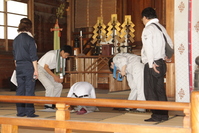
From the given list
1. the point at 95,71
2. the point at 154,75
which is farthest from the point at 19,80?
the point at 95,71

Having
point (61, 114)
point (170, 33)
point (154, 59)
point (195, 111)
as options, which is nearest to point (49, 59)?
point (154, 59)

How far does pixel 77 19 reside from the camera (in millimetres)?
11656

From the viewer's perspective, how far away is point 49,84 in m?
5.43

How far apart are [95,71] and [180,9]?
333 centimetres

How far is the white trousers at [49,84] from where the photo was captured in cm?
541

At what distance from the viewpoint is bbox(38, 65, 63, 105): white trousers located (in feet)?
17.8

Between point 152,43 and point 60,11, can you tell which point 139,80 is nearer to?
point 152,43

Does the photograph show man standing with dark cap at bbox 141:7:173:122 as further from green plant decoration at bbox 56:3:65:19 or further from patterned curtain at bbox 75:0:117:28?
green plant decoration at bbox 56:3:65:19

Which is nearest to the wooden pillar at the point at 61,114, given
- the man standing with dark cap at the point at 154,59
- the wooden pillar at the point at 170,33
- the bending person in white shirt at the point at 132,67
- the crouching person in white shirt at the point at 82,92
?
the man standing with dark cap at the point at 154,59

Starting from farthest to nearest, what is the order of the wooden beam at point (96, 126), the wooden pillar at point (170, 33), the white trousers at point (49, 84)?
the wooden pillar at point (170, 33) < the white trousers at point (49, 84) < the wooden beam at point (96, 126)

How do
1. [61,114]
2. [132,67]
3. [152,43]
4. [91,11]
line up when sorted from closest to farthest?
1. [61,114]
2. [152,43]
3. [132,67]
4. [91,11]

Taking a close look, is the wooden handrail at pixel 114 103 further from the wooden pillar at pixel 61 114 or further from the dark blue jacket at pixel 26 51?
the dark blue jacket at pixel 26 51

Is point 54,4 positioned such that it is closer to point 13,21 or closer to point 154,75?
point 13,21

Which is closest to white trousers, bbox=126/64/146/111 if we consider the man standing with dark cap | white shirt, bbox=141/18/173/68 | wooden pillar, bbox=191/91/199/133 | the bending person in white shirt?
the bending person in white shirt
